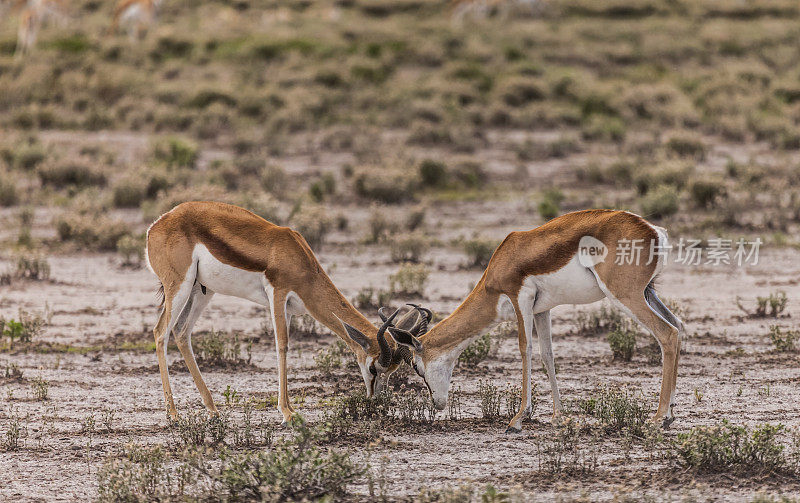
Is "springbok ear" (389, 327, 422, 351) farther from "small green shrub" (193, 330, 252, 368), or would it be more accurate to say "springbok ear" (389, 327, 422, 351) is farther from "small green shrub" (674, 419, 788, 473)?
"small green shrub" (193, 330, 252, 368)

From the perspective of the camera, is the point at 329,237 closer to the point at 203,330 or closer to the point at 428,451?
the point at 203,330

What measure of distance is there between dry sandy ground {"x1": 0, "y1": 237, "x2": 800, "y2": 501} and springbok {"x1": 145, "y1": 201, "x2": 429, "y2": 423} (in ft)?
2.45

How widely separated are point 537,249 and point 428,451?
1.74 meters

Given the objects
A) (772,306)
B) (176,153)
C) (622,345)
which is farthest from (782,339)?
(176,153)

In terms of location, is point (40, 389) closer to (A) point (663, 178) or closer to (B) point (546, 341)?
(B) point (546, 341)

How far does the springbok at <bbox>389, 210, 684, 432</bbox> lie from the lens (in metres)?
7.62

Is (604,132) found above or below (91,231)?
above

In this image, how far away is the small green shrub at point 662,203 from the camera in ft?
56.6

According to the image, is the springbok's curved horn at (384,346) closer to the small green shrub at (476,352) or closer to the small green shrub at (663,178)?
the small green shrub at (476,352)

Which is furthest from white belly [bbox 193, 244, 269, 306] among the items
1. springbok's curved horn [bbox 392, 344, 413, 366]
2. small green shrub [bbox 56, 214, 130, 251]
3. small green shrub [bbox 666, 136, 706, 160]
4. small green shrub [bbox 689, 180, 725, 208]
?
small green shrub [bbox 666, 136, 706, 160]

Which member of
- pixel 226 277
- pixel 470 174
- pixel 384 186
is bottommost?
pixel 226 277

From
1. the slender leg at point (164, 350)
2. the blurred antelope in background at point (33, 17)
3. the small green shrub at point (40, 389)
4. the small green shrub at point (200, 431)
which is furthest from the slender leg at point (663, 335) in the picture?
the blurred antelope in background at point (33, 17)

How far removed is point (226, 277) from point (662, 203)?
10.9 m

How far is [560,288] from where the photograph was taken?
780cm
